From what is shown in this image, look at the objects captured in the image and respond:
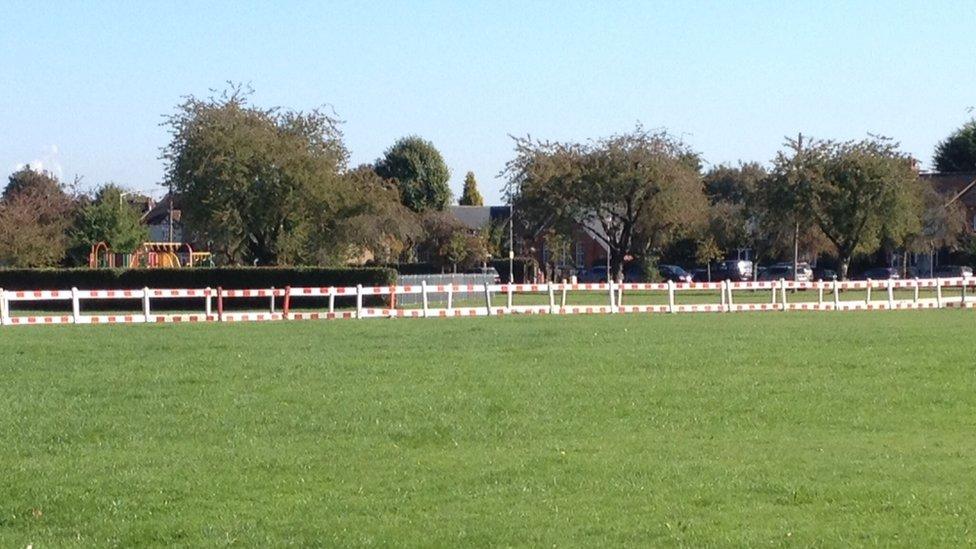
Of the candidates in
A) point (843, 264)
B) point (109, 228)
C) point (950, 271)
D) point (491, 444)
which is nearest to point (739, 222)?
point (950, 271)

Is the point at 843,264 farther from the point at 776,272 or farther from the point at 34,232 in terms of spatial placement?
the point at 34,232

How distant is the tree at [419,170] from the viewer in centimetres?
12056

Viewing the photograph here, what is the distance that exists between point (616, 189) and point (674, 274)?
16.9m

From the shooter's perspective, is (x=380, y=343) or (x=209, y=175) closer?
(x=380, y=343)

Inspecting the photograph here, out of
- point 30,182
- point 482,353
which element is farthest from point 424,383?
point 30,182

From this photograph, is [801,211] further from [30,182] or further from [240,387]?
[30,182]

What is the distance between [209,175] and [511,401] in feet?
146

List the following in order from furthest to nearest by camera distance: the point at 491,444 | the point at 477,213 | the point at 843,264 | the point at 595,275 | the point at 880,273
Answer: the point at 477,213
the point at 880,273
the point at 595,275
the point at 843,264
the point at 491,444

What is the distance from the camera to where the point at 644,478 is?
1098cm

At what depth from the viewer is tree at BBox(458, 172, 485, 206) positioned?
141 metres

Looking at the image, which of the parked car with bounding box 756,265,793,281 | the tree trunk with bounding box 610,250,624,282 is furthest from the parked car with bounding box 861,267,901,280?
the tree trunk with bounding box 610,250,624,282

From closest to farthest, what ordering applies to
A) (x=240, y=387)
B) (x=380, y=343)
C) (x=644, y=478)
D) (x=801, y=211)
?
(x=644, y=478) → (x=240, y=387) → (x=380, y=343) → (x=801, y=211)

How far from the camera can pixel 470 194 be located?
141125 mm

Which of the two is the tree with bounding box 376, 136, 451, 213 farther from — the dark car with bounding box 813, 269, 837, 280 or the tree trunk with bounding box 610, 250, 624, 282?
the tree trunk with bounding box 610, 250, 624, 282
